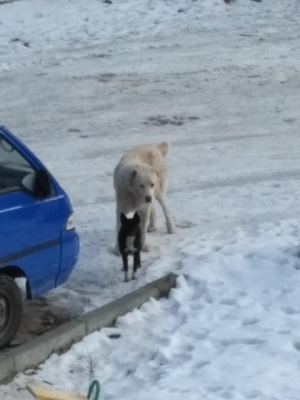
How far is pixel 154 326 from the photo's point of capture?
25.9ft

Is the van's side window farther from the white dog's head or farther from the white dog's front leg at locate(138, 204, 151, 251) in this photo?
the white dog's front leg at locate(138, 204, 151, 251)

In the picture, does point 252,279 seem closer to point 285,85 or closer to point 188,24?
point 285,85

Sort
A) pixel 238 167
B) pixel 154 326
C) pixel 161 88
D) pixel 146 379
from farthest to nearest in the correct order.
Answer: pixel 161 88, pixel 238 167, pixel 154 326, pixel 146 379

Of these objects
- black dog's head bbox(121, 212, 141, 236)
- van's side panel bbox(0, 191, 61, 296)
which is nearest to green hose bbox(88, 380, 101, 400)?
van's side panel bbox(0, 191, 61, 296)

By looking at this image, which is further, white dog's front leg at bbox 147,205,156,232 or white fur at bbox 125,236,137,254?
white dog's front leg at bbox 147,205,156,232

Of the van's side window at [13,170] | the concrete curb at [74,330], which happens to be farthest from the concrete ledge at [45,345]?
the van's side window at [13,170]

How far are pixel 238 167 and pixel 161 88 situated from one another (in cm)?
444

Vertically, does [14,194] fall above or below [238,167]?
above

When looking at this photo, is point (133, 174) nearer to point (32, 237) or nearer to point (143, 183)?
point (143, 183)

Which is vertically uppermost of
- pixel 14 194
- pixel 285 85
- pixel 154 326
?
pixel 14 194

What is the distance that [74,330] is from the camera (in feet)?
24.8

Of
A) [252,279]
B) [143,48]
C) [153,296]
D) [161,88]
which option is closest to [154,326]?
[153,296]

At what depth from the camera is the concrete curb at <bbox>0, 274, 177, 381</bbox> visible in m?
6.91

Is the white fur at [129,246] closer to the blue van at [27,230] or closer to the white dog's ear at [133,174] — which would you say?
the white dog's ear at [133,174]
